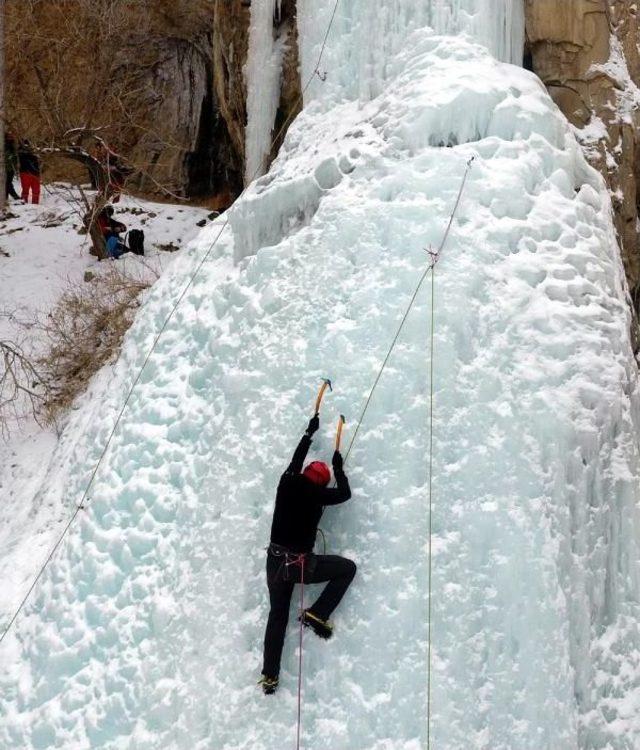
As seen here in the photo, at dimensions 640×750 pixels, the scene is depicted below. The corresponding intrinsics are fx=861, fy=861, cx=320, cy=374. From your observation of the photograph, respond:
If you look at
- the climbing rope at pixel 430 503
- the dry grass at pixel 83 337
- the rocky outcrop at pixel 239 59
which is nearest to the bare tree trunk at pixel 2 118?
the dry grass at pixel 83 337

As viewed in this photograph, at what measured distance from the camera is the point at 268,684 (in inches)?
236

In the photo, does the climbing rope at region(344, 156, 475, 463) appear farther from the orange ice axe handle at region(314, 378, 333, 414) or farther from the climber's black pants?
the climber's black pants

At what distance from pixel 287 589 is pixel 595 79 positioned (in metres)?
6.40

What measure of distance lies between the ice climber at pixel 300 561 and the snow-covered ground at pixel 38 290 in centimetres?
286

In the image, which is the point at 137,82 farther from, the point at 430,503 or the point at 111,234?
the point at 430,503

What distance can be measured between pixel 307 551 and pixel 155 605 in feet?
4.92

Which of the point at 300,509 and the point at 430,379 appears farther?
the point at 430,379

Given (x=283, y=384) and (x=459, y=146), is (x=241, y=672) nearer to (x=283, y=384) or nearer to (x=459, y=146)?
(x=283, y=384)

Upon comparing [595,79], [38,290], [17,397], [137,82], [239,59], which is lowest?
[17,397]

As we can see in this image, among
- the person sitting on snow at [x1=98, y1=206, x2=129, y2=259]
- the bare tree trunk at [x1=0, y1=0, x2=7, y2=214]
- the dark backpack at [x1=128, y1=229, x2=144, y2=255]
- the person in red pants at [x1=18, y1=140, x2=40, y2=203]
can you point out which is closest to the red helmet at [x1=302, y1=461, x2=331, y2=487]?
the person sitting on snow at [x1=98, y1=206, x2=129, y2=259]

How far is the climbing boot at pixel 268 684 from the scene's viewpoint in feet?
19.6

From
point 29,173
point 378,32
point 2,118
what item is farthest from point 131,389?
point 29,173

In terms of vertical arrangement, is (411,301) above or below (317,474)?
above

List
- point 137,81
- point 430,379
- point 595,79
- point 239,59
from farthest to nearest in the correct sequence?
point 137,81
point 239,59
point 595,79
point 430,379
